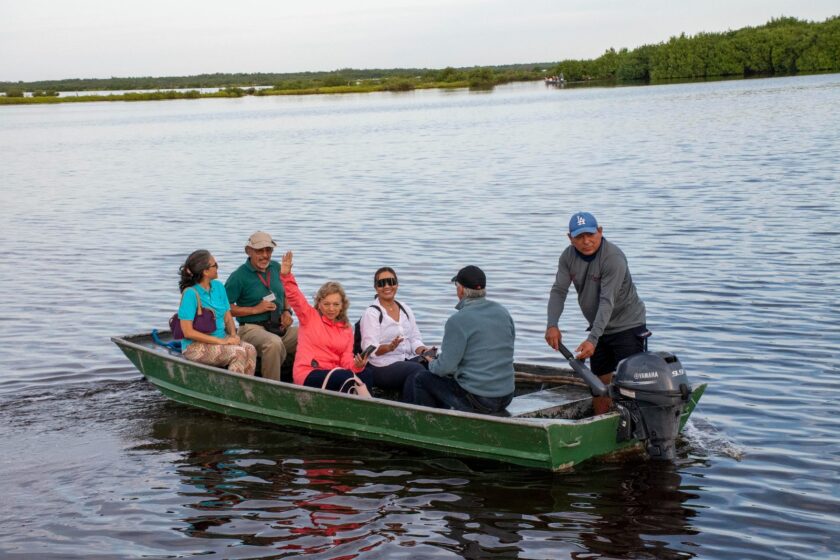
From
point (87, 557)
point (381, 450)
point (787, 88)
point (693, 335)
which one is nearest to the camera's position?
point (87, 557)

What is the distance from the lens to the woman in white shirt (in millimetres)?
9492

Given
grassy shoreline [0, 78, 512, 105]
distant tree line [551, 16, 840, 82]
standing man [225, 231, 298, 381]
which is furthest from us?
grassy shoreline [0, 78, 512, 105]

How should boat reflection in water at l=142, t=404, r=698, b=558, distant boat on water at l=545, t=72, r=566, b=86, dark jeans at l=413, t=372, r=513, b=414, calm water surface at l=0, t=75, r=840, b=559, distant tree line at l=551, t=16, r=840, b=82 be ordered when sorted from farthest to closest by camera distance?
1. distant boat on water at l=545, t=72, r=566, b=86
2. distant tree line at l=551, t=16, r=840, b=82
3. dark jeans at l=413, t=372, r=513, b=414
4. calm water surface at l=0, t=75, r=840, b=559
5. boat reflection in water at l=142, t=404, r=698, b=558

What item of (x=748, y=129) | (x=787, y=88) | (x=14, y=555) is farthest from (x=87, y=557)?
(x=787, y=88)

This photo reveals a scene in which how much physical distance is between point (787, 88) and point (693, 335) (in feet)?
215

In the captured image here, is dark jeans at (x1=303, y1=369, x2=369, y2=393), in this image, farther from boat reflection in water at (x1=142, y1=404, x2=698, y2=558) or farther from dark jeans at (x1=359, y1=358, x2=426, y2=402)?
boat reflection in water at (x1=142, y1=404, x2=698, y2=558)

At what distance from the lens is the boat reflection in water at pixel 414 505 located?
723 cm

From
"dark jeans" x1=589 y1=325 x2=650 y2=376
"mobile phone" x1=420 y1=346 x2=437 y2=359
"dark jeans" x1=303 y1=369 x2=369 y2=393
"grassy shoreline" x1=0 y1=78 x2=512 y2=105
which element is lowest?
"dark jeans" x1=303 y1=369 x2=369 y2=393

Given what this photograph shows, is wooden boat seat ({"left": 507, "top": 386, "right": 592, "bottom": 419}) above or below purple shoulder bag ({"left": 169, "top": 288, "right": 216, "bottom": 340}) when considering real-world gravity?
below

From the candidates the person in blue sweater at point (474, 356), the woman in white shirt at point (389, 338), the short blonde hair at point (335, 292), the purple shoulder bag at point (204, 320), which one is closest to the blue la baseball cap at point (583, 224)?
the person in blue sweater at point (474, 356)

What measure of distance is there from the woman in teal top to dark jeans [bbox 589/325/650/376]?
11.7 ft

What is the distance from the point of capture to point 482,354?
8.32 m

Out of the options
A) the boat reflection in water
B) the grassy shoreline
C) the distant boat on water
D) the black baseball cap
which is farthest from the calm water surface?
the distant boat on water

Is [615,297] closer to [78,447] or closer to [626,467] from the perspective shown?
[626,467]
